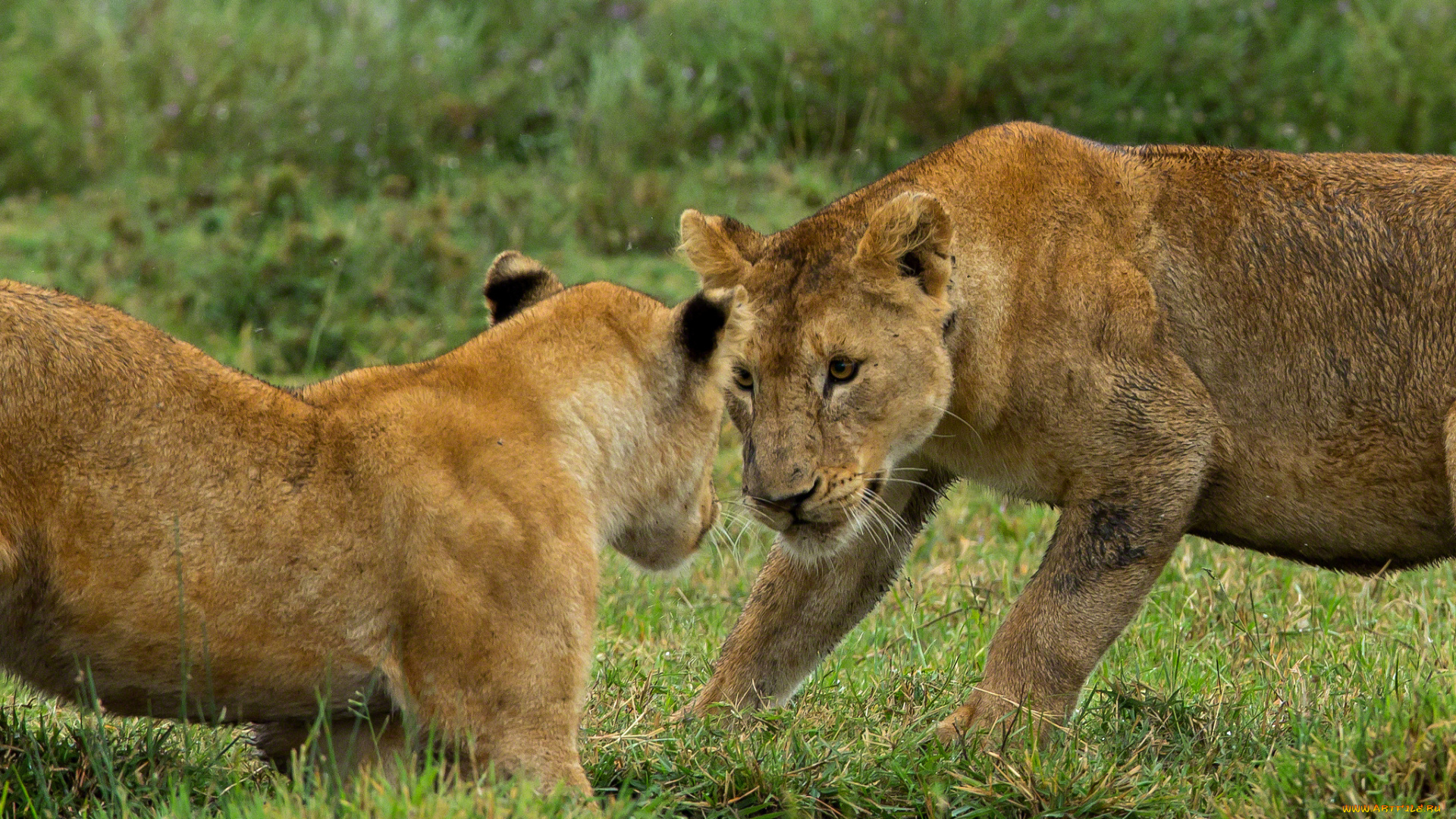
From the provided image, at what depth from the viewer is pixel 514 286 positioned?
4.31m

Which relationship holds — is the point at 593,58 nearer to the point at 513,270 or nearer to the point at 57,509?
the point at 513,270

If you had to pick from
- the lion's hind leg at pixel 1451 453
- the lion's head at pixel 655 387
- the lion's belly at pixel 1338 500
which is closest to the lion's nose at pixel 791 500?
the lion's head at pixel 655 387

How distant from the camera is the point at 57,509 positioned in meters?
3.28

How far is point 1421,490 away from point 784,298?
69.7 inches

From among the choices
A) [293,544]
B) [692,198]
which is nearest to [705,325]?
[293,544]

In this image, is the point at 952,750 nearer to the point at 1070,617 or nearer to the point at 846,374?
the point at 1070,617

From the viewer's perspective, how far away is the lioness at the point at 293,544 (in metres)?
3.32

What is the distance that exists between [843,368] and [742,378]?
0.93 ft

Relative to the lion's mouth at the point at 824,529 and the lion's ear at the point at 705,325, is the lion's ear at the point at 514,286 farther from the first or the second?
the lion's mouth at the point at 824,529

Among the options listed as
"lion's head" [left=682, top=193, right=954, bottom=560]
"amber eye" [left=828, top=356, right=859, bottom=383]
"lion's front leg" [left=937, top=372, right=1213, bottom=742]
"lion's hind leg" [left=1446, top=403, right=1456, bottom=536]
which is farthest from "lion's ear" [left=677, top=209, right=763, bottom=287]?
"lion's hind leg" [left=1446, top=403, right=1456, bottom=536]

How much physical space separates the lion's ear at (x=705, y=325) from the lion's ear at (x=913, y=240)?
1.91 feet

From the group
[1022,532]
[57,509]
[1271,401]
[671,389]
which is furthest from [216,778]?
[1022,532]

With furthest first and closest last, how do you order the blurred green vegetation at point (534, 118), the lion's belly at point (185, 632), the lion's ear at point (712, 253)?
the blurred green vegetation at point (534, 118)
the lion's ear at point (712, 253)
the lion's belly at point (185, 632)

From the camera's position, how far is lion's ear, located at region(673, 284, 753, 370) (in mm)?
3994
